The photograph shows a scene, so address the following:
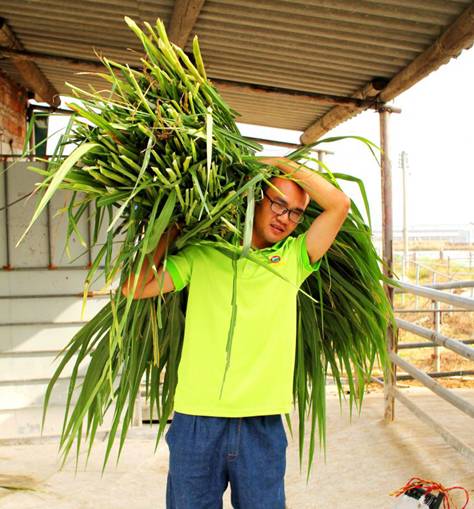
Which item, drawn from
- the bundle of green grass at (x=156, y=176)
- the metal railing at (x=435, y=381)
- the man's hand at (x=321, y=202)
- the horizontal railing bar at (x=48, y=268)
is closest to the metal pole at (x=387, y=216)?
the metal railing at (x=435, y=381)

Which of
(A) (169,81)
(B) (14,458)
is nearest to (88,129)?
(A) (169,81)

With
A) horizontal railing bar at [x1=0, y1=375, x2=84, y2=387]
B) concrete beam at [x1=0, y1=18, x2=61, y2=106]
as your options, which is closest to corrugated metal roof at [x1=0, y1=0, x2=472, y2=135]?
concrete beam at [x1=0, y1=18, x2=61, y2=106]

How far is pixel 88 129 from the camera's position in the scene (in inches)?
67.7

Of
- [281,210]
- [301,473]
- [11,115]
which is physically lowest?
[301,473]

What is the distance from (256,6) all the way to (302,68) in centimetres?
106

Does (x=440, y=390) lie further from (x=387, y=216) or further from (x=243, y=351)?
(x=243, y=351)

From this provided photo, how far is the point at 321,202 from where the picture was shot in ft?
6.13

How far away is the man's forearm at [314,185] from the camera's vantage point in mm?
1850

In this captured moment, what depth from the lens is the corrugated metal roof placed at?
330 cm

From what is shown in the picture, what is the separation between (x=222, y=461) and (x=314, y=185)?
0.80 meters

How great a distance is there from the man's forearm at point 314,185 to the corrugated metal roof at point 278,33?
1642mm

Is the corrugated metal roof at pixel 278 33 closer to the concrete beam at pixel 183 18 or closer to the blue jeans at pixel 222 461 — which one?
the concrete beam at pixel 183 18

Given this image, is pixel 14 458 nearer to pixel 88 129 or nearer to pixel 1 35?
pixel 1 35

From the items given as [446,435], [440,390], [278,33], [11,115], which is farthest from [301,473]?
[11,115]
